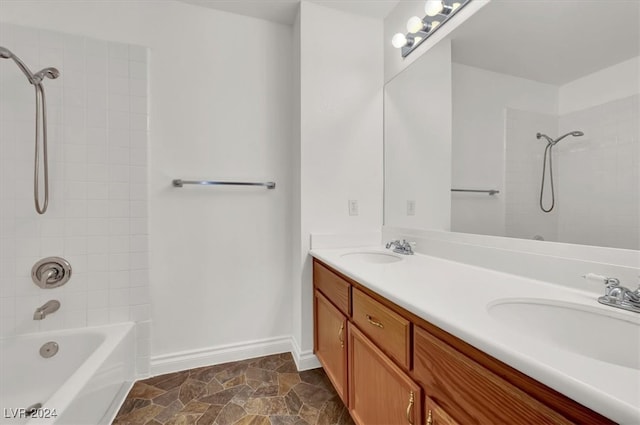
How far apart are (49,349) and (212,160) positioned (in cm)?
134

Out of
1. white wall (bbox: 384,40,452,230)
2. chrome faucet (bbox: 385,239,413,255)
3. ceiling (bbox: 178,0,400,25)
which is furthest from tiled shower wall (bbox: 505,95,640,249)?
ceiling (bbox: 178,0,400,25)

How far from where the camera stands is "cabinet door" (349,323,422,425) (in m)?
0.79

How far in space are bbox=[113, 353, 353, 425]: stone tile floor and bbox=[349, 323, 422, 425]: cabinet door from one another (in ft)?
1.07

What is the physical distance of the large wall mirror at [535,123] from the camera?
787mm

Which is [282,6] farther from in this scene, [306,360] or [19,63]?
[306,360]

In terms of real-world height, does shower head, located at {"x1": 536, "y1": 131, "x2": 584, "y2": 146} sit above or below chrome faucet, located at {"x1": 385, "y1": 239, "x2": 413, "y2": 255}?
above

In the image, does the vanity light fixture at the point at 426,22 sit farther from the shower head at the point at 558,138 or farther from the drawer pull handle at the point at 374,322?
the drawer pull handle at the point at 374,322

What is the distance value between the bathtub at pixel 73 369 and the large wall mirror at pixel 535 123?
1786 mm

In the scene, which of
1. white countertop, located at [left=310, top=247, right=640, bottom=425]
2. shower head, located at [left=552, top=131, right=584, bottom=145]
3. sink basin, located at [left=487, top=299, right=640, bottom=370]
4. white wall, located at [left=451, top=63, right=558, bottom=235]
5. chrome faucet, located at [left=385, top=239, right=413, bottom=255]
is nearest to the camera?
white countertop, located at [left=310, top=247, right=640, bottom=425]

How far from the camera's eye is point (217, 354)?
5.83ft

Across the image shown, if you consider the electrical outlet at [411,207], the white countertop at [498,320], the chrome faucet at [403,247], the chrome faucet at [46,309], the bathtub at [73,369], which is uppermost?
the electrical outlet at [411,207]

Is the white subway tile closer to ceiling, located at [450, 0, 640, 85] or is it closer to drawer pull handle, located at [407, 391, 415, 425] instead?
drawer pull handle, located at [407, 391, 415, 425]

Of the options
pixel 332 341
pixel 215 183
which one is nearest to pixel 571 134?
pixel 332 341

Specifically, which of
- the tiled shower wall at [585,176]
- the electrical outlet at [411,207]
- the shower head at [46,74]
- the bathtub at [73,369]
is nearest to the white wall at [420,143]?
the electrical outlet at [411,207]
